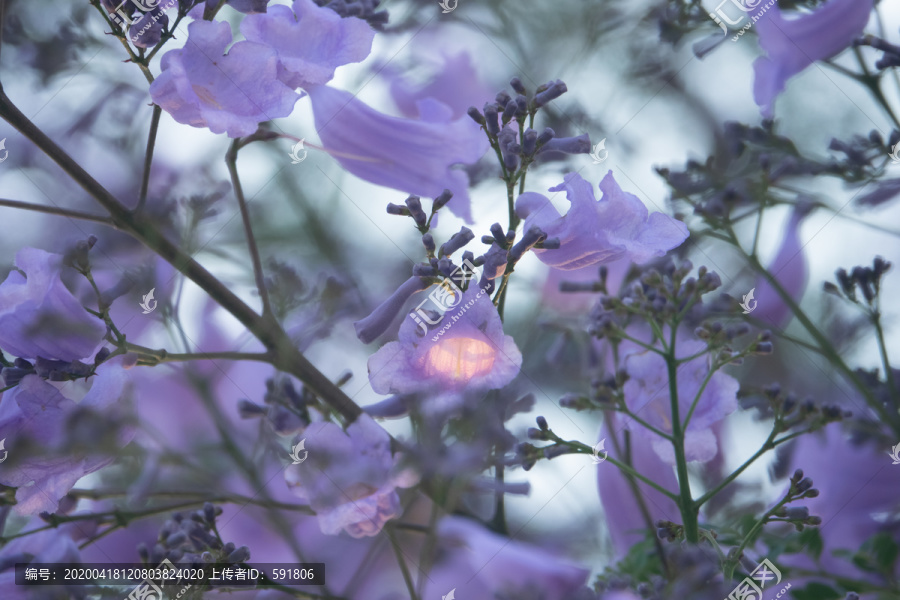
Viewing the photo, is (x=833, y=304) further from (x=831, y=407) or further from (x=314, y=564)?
(x=314, y=564)

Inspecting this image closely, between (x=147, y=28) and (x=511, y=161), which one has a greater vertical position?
(x=147, y=28)

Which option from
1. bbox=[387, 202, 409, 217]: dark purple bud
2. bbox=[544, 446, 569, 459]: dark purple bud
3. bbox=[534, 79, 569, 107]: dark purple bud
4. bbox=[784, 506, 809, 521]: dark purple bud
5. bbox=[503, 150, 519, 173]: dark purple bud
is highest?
bbox=[534, 79, 569, 107]: dark purple bud

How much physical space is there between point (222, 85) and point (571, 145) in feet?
0.76

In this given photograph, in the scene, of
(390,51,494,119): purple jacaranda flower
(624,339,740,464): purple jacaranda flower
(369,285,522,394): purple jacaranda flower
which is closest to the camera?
(369,285,522,394): purple jacaranda flower

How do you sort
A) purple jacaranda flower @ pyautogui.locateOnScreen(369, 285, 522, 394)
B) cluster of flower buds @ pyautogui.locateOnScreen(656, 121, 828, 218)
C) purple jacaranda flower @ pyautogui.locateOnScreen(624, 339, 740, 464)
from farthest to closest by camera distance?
cluster of flower buds @ pyautogui.locateOnScreen(656, 121, 828, 218)
purple jacaranda flower @ pyautogui.locateOnScreen(624, 339, 740, 464)
purple jacaranda flower @ pyautogui.locateOnScreen(369, 285, 522, 394)

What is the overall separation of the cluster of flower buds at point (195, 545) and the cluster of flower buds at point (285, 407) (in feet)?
0.25

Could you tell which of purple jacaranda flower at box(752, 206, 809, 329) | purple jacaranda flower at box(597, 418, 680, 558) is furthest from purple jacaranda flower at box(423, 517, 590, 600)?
purple jacaranda flower at box(752, 206, 809, 329)

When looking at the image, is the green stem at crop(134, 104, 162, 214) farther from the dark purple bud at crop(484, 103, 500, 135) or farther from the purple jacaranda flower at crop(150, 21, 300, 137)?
the dark purple bud at crop(484, 103, 500, 135)

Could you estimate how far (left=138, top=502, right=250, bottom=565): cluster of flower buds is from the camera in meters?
0.51

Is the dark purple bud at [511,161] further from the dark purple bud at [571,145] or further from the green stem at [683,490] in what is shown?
the green stem at [683,490]

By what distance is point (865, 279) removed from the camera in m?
0.68

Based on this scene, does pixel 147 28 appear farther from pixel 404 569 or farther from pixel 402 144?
pixel 404 569

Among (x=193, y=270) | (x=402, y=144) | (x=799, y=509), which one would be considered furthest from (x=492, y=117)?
(x=799, y=509)

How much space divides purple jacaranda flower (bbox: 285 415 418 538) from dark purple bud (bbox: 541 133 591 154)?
0.71ft
